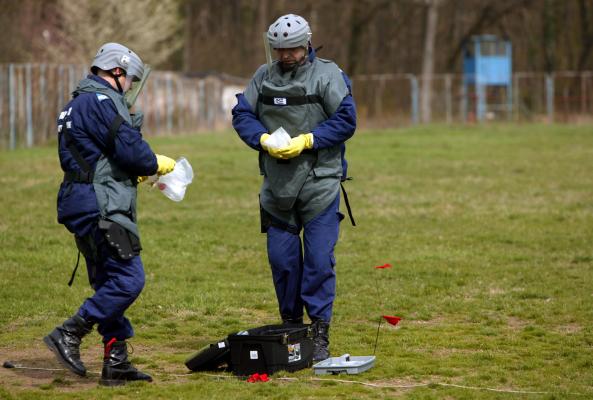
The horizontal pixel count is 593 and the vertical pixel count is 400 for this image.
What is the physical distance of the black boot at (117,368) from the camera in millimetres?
7025

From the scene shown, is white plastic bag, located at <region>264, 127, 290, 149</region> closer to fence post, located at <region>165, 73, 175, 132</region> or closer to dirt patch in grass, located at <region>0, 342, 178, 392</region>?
dirt patch in grass, located at <region>0, 342, 178, 392</region>

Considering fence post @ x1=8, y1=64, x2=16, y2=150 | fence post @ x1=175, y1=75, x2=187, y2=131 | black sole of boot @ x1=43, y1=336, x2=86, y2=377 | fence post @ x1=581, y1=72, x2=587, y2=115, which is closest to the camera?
black sole of boot @ x1=43, y1=336, x2=86, y2=377

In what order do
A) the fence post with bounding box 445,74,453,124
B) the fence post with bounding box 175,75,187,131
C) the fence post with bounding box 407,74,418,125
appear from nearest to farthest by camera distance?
the fence post with bounding box 175,75,187,131, the fence post with bounding box 407,74,418,125, the fence post with bounding box 445,74,453,124

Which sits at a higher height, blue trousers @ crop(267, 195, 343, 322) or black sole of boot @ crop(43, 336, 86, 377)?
blue trousers @ crop(267, 195, 343, 322)

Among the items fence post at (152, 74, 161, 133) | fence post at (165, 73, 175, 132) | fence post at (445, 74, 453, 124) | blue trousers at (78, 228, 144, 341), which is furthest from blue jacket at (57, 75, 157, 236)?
fence post at (445, 74, 453, 124)

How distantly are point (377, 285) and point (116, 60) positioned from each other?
4742 mm

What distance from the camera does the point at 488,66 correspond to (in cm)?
4897

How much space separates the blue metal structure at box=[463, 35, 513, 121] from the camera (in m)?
48.4

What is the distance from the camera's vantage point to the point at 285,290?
7.84m

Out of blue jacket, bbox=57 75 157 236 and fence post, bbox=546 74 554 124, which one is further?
fence post, bbox=546 74 554 124

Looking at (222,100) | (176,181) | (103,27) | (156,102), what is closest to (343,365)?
(176,181)

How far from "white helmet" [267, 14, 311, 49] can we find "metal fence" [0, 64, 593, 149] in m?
22.2

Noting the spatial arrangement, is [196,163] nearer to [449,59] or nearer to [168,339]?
[168,339]

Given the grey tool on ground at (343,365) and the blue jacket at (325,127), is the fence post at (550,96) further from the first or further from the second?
the grey tool on ground at (343,365)
